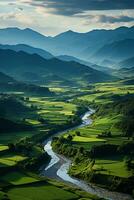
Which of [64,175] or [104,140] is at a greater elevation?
[104,140]

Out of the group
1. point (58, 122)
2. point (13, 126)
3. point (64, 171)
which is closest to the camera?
point (64, 171)

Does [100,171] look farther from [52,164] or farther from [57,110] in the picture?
[57,110]

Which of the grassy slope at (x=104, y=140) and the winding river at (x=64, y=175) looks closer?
the winding river at (x=64, y=175)

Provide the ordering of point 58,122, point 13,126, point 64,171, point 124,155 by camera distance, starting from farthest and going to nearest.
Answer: point 58,122 < point 13,126 < point 124,155 < point 64,171

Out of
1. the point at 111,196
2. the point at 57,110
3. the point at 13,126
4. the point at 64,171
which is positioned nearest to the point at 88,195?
the point at 111,196

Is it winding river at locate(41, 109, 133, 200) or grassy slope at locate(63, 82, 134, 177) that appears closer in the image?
winding river at locate(41, 109, 133, 200)

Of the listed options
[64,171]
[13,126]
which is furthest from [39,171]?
[13,126]

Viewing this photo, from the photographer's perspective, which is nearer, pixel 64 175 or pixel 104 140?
pixel 64 175

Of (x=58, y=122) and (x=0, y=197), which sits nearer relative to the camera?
(x=0, y=197)

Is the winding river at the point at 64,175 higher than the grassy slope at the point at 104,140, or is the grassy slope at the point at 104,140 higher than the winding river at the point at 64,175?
the grassy slope at the point at 104,140

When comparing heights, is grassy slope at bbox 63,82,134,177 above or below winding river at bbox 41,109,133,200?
above

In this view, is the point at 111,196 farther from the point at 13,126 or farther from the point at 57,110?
the point at 57,110
